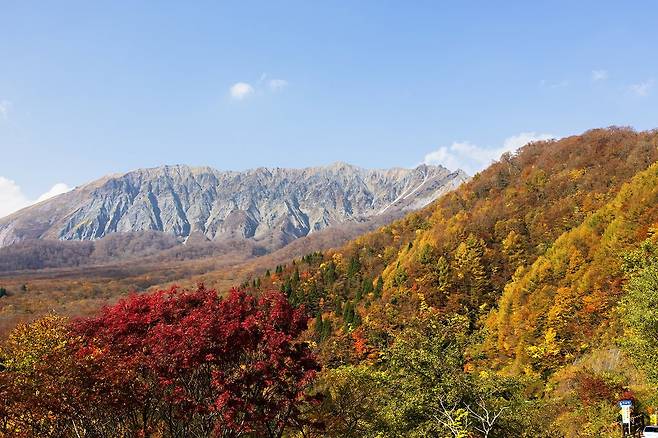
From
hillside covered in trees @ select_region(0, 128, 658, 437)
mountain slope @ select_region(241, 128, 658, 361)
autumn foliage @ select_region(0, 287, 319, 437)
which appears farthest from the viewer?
mountain slope @ select_region(241, 128, 658, 361)

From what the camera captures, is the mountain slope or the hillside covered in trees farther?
the mountain slope

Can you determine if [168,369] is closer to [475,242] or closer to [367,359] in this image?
[367,359]

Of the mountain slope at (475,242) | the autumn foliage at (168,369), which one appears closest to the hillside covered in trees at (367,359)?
the autumn foliage at (168,369)

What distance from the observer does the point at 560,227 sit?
93688 millimetres

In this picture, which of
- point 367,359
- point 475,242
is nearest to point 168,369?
point 367,359

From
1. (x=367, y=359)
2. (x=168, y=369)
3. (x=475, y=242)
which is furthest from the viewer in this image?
(x=475, y=242)

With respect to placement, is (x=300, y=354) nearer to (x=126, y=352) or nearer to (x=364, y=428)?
(x=126, y=352)

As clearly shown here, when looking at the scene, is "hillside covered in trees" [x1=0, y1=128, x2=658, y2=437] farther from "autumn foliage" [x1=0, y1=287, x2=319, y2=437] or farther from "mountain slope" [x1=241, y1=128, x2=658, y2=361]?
"mountain slope" [x1=241, y1=128, x2=658, y2=361]

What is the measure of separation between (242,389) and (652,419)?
77.0 feet

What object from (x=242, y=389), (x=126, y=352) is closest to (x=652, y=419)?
(x=242, y=389)

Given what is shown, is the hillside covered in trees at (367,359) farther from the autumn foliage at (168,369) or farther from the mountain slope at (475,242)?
the mountain slope at (475,242)

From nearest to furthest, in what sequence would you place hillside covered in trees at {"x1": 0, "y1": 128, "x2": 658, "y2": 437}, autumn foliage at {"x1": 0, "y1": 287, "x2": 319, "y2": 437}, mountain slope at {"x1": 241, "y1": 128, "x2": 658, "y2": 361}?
autumn foliage at {"x1": 0, "y1": 287, "x2": 319, "y2": 437} → hillside covered in trees at {"x1": 0, "y1": 128, "x2": 658, "y2": 437} → mountain slope at {"x1": 241, "y1": 128, "x2": 658, "y2": 361}

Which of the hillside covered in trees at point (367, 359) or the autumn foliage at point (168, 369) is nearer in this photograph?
the autumn foliage at point (168, 369)

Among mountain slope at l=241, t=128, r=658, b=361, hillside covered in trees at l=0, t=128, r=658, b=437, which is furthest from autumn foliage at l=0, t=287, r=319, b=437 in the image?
mountain slope at l=241, t=128, r=658, b=361
